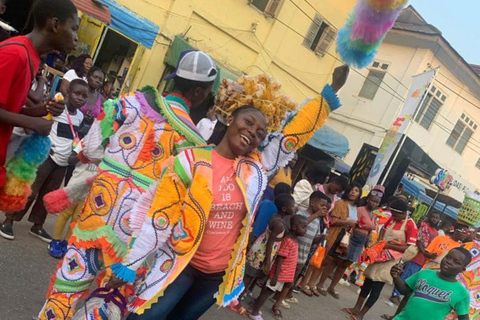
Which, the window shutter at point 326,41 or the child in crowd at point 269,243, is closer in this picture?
the child in crowd at point 269,243

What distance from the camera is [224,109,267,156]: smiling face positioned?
247 cm

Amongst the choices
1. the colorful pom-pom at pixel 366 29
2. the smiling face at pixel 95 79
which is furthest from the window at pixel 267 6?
the colorful pom-pom at pixel 366 29

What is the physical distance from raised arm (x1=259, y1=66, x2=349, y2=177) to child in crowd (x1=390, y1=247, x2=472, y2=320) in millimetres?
2290

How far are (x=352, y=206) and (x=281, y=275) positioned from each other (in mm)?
2304

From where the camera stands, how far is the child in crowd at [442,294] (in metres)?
4.17

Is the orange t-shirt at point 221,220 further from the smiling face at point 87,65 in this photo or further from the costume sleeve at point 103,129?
the smiling face at point 87,65

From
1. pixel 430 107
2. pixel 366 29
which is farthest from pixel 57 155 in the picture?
pixel 430 107

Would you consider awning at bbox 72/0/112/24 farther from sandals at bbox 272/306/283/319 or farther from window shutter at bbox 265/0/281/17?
sandals at bbox 272/306/283/319

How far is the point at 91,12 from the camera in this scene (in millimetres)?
9672

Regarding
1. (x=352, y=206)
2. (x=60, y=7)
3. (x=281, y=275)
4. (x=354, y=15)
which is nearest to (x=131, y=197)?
(x=60, y=7)

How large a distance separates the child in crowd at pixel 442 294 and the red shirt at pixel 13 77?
12.3ft

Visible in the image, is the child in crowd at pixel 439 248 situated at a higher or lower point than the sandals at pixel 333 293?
higher

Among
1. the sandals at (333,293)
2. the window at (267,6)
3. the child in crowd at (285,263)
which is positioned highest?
the window at (267,6)

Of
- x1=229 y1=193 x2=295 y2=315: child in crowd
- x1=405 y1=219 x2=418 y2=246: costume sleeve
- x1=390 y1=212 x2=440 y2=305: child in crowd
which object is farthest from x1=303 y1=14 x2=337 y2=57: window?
x1=229 y1=193 x2=295 y2=315: child in crowd
